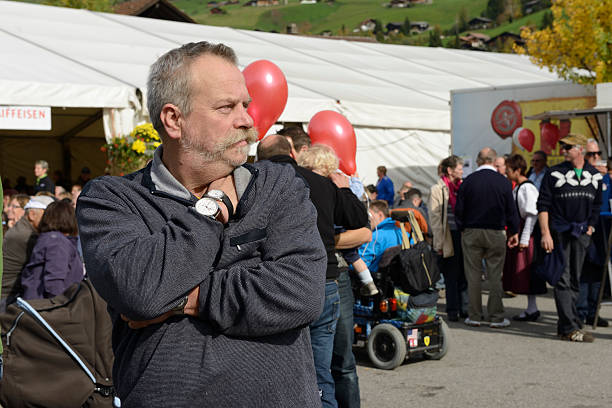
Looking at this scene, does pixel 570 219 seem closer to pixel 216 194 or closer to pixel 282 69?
pixel 216 194

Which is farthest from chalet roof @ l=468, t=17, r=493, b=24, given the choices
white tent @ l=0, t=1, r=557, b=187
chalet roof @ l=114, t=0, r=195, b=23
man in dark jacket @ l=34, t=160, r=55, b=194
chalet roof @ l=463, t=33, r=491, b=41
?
man in dark jacket @ l=34, t=160, r=55, b=194

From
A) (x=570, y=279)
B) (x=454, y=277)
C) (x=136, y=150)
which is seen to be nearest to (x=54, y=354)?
(x=136, y=150)

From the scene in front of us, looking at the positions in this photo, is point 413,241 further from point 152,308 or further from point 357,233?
point 152,308

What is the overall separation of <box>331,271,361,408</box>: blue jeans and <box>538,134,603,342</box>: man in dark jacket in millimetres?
3714

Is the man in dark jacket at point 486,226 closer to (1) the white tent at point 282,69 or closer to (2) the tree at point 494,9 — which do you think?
(1) the white tent at point 282,69

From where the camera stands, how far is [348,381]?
174 inches

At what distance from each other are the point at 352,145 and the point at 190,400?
17.6ft

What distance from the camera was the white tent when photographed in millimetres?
10672

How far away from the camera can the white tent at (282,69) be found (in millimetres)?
10672

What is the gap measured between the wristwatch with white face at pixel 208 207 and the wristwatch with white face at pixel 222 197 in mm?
24

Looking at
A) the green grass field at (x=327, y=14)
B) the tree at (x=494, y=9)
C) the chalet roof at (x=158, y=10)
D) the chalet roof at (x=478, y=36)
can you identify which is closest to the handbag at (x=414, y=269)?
the chalet roof at (x=158, y=10)

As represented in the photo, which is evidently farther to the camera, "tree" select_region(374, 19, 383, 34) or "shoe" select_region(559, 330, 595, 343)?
"tree" select_region(374, 19, 383, 34)

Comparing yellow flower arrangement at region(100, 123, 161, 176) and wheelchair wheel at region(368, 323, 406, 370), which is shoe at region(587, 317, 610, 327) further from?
yellow flower arrangement at region(100, 123, 161, 176)

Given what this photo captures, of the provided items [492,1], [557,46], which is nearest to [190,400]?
[557,46]
